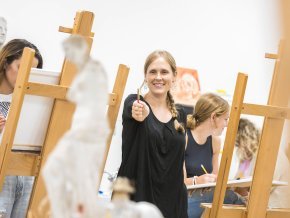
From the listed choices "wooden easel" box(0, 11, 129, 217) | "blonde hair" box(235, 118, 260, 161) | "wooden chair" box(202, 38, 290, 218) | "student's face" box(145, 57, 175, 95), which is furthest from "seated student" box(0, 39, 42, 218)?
"blonde hair" box(235, 118, 260, 161)

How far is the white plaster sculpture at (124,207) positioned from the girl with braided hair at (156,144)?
1.21m

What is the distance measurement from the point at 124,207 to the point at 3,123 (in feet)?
4.82

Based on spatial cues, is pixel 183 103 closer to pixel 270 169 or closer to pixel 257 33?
pixel 257 33

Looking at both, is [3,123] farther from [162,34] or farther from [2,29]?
[162,34]

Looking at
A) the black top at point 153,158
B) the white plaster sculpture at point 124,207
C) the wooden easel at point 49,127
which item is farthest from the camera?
the black top at point 153,158

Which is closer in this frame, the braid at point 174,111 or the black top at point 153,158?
the black top at point 153,158

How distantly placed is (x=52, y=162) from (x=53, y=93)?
1.21 meters

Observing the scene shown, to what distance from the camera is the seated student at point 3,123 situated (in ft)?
7.45

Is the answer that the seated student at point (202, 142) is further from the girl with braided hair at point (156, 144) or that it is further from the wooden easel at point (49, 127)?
the wooden easel at point (49, 127)

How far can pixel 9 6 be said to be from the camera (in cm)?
338

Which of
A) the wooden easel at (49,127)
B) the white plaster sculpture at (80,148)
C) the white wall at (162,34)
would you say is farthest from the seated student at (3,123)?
the white plaster sculpture at (80,148)

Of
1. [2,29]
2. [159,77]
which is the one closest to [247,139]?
[159,77]

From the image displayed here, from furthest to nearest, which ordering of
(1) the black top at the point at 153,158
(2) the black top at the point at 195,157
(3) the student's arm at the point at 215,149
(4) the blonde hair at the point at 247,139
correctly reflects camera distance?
1. (4) the blonde hair at the point at 247,139
2. (3) the student's arm at the point at 215,149
3. (2) the black top at the point at 195,157
4. (1) the black top at the point at 153,158

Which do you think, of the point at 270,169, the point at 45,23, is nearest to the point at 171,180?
the point at 270,169
